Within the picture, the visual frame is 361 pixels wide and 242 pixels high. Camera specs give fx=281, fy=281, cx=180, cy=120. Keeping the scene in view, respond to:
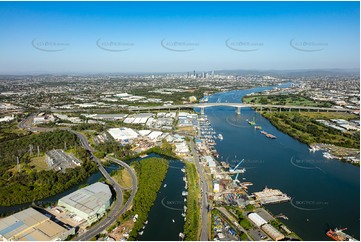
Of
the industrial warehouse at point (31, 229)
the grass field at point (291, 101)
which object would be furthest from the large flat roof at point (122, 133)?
the grass field at point (291, 101)

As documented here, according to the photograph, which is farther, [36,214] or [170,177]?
[170,177]

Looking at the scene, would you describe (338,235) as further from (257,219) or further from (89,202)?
(89,202)

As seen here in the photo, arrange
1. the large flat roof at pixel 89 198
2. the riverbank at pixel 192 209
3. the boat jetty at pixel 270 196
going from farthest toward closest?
the boat jetty at pixel 270 196, the large flat roof at pixel 89 198, the riverbank at pixel 192 209

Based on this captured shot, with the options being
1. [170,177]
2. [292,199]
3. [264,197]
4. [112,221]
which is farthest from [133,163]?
[292,199]

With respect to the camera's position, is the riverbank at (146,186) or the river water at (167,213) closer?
the river water at (167,213)

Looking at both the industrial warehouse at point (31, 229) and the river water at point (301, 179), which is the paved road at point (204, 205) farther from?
the industrial warehouse at point (31, 229)

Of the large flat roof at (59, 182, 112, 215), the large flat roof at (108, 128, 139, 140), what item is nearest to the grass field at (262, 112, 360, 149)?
the large flat roof at (108, 128, 139, 140)

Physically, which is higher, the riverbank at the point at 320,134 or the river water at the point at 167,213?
the riverbank at the point at 320,134

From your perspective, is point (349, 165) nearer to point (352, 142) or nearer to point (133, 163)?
point (352, 142)

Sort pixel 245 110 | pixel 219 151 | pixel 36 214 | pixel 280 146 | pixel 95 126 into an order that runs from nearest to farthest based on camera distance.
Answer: pixel 36 214 < pixel 219 151 < pixel 280 146 < pixel 95 126 < pixel 245 110
